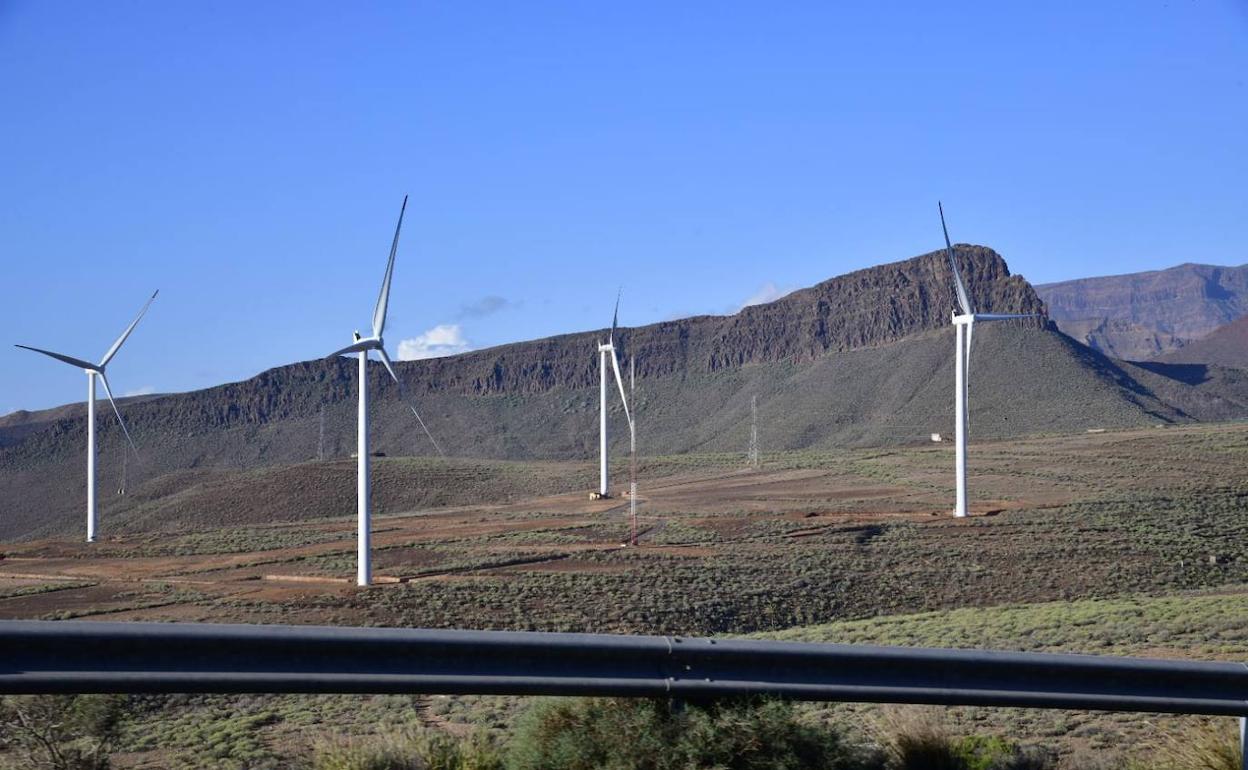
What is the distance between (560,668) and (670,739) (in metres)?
0.70

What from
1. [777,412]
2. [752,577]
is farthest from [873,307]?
[752,577]

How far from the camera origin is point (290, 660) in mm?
6047

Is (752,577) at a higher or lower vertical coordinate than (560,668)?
lower

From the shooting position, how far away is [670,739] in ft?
20.9

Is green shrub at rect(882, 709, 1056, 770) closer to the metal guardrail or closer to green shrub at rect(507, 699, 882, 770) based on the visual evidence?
green shrub at rect(507, 699, 882, 770)

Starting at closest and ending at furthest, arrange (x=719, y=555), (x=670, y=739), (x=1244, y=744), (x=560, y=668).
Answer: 1. (x=560, y=668)
2. (x=670, y=739)
3. (x=1244, y=744)
4. (x=719, y=555)

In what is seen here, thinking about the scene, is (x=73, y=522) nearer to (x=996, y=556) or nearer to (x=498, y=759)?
(x=996, y=556)

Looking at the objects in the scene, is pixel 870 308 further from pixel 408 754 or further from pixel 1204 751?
pixel 408 754

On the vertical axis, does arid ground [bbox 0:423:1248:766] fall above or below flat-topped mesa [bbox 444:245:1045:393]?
below

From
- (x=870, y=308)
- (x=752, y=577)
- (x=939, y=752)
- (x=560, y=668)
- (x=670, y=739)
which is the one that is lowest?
(x=752, y=577)

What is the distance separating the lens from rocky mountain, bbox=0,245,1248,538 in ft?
398

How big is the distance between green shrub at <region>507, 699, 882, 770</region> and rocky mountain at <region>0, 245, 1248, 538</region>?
3438 inches

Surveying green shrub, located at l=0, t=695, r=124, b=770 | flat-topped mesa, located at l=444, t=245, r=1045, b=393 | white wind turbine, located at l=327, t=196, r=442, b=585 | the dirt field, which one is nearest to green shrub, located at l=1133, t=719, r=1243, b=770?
green shrub, located at l=0, t=695, r=124, b=770

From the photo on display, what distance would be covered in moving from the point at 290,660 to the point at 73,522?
437 ft
